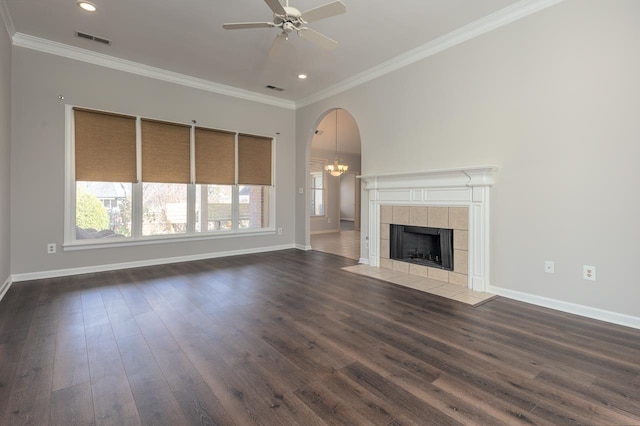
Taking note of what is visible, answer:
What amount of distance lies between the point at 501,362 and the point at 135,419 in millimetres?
2216

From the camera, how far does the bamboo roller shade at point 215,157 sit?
5.46 m

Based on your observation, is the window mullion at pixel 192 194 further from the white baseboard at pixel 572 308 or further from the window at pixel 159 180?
the white baseboard at pixel 572 308

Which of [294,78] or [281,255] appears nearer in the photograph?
[294,78]

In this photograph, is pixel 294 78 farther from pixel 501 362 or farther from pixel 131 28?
pixel 501 362

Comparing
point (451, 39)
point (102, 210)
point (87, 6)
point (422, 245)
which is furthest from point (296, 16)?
point (102, 210)

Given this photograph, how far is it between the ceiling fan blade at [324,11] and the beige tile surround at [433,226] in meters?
2.62

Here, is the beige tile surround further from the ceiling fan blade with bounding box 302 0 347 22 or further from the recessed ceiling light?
the recessed ceiling light

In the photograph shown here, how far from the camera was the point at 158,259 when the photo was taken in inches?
200

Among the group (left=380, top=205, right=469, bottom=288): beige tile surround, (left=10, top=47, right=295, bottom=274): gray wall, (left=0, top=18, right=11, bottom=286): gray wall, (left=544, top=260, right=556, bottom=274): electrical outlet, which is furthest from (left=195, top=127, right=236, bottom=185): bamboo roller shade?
(left=544, top=260, right=556, bottom=274): electrical outlet

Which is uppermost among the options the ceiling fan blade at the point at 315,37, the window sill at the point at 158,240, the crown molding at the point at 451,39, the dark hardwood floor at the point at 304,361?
the crown molding at the point at 451,39

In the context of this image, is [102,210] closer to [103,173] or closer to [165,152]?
[103,173]

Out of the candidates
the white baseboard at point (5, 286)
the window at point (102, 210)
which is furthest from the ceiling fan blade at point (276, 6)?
the white baseboard at point (5, 286)

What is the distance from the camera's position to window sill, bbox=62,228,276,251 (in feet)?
14.3

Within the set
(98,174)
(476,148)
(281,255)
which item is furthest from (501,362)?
(98,174)
